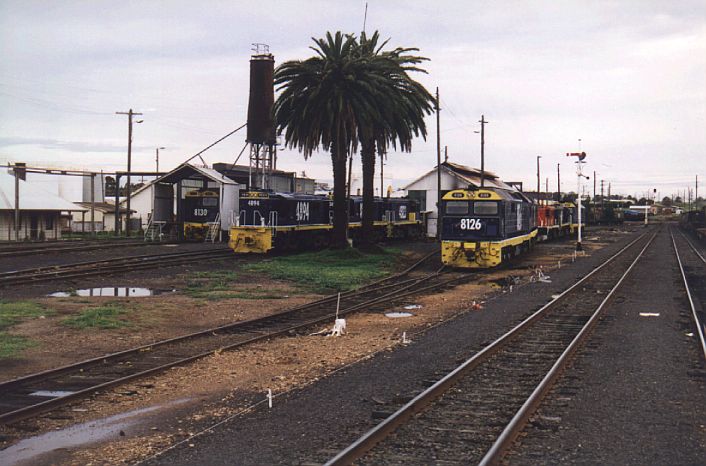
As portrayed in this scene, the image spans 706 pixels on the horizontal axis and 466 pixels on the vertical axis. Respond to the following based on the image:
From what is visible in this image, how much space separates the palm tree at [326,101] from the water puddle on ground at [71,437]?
2578 cm

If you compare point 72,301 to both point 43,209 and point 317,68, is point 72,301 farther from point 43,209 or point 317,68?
point 43,209

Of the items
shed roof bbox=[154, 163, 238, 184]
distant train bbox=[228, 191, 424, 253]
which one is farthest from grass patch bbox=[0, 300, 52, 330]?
shed roof bbox=[154, 163, 238, 184]

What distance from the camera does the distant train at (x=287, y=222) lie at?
3609 centimetres

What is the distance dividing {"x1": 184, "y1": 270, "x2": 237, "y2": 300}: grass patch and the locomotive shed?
7.21 metres

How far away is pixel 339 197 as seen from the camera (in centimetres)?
3591

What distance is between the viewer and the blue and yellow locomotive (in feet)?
96.1

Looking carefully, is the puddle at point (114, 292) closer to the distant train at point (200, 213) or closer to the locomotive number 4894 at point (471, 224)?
the locomotive number 4894 at point (471, 224)

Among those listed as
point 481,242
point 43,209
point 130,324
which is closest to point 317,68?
point 481,242

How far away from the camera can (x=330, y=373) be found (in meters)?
11.2

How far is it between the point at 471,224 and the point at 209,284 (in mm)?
12199

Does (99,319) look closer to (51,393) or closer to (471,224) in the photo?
(51,393)

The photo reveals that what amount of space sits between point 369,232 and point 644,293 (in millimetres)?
18823

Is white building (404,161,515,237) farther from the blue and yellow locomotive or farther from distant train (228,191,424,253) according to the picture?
the blue and yellow locomotive

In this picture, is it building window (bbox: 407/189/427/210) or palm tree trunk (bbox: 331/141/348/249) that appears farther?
building window (bbox: 407/189/427/210)
